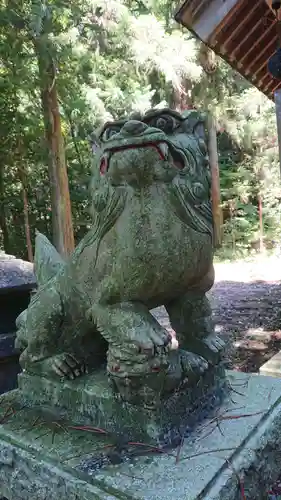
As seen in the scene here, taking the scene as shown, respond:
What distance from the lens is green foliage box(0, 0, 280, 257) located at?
6758mm

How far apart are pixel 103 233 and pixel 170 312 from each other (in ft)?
1.51

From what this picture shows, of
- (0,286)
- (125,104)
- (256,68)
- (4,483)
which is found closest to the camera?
(4,483)

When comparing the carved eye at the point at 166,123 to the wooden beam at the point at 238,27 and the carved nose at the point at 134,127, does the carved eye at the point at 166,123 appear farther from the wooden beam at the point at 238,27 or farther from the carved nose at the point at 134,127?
the wooden beam at the point at 238,27

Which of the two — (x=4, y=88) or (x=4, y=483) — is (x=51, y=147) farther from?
(x=4, y=483)

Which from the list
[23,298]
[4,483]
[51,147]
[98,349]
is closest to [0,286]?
[23,298]

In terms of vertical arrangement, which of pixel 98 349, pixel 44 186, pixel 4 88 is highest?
pixel 4 88

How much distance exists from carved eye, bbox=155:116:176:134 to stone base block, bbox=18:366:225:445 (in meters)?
0.92

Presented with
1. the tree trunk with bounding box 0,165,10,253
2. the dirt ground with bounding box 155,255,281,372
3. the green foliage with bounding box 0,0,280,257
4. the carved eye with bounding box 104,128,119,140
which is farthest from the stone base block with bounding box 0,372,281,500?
the tree trunk with bounding box 0,165,10,253

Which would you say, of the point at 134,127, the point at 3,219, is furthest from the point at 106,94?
the point at 134,127

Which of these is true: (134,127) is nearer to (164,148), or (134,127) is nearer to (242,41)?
(164,148)

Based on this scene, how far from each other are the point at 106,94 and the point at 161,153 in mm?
6260

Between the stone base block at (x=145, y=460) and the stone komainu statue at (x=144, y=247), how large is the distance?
0.20 m

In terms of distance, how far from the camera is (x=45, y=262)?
1.94 meters

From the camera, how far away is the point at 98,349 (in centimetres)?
179
